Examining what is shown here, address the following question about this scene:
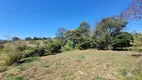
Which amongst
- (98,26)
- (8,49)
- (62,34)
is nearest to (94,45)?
(98,26)

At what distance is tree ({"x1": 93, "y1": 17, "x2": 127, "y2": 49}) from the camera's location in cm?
1766

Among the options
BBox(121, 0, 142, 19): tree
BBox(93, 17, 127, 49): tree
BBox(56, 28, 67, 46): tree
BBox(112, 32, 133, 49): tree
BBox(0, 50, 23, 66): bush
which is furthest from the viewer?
BBox(56, 28, 67, 46): tree

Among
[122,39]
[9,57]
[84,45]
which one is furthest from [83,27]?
[9,57]

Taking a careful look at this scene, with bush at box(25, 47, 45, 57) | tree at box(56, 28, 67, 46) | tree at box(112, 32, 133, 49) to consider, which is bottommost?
bush at box(25, 47, 45, 57)

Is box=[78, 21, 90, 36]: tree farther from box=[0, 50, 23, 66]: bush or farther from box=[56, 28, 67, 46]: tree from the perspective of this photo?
box=[0, 50, 23, 66]: bush

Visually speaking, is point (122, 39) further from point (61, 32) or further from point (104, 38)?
point (61, 32)

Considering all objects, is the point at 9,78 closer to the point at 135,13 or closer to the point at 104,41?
the point at 135,13

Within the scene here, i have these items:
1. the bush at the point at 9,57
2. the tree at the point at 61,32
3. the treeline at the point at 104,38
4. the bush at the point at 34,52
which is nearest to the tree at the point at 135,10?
the bush at the point at 9,57

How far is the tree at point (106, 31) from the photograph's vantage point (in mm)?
17656

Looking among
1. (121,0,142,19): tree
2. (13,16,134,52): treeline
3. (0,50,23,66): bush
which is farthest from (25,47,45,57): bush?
(121,0,142,19): tree

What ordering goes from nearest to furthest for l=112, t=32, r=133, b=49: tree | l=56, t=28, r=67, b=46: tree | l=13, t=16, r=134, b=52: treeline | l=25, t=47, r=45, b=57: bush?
1. l=25, t=47, r=45, b=57: bush
2. l=13, t=16, r=134, b=52: treeline
3. l=112, t=32, r=133, b=49: tree
4. l=56, t=28, r=67, b=46: tree

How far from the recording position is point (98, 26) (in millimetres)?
18766

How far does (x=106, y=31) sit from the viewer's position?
17938 mm

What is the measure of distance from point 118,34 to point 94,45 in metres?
4.67
